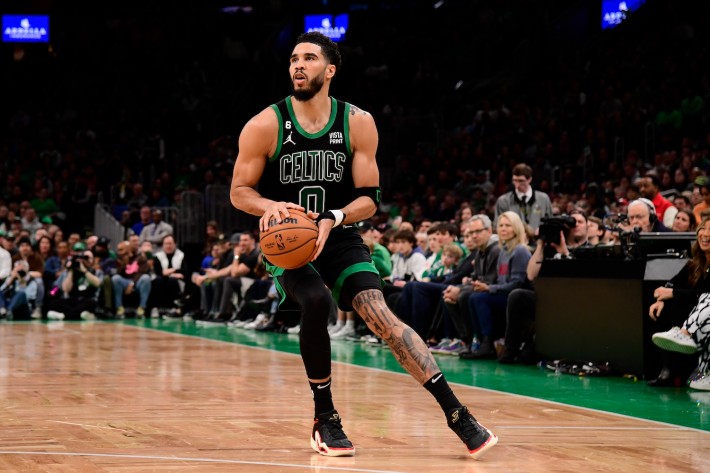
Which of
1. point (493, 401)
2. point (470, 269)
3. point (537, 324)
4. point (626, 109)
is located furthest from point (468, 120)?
point (493, 401)

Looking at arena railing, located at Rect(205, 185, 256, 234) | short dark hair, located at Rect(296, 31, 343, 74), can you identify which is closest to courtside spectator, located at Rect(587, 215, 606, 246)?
short dark hair, located at Rect(296, 31, 343, 74)

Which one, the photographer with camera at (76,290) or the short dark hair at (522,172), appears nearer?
the short dark hair at (522,172)

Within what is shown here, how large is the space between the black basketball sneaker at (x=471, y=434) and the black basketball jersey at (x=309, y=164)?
1.10 m

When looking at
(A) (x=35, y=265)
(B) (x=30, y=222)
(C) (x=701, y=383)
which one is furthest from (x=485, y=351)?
(B) (x=30, y=222)

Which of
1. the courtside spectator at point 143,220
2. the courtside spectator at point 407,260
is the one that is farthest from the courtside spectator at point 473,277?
the courtside spectator at point 143,220

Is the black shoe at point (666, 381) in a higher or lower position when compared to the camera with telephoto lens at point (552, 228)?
lower

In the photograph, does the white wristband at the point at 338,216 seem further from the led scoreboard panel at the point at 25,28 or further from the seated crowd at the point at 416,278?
the led scoreboard panel at the point at 25,28

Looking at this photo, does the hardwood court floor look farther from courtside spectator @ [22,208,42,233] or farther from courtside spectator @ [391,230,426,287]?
courtside spectator @ [22,208,42,233]

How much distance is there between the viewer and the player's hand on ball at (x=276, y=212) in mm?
3921

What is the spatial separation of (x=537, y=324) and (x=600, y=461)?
15.1ft

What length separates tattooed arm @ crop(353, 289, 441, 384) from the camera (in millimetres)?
4008

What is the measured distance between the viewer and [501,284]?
873cm

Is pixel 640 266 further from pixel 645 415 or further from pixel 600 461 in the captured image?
pixel 600 461

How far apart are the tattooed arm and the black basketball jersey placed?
49 centimetres
